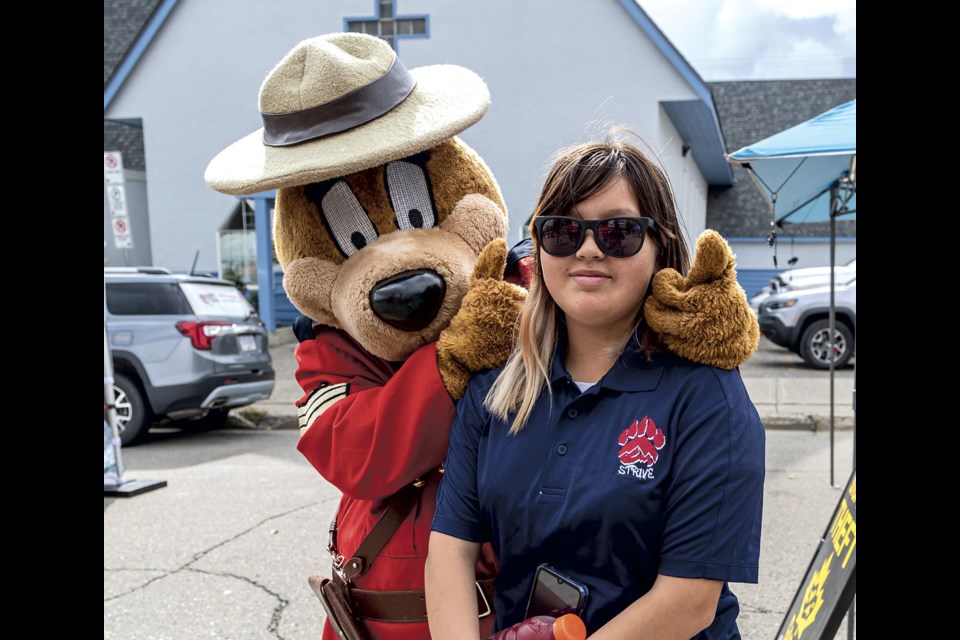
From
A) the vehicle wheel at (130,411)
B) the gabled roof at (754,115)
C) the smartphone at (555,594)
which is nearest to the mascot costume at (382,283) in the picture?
the smartphone at (555,594)

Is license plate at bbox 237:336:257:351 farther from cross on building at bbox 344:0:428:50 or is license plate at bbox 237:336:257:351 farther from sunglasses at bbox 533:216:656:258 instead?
sunglasses at bbox 533:216:656:258

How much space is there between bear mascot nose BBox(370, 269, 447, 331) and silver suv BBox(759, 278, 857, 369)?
33.2 ft

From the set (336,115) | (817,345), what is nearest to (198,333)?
(336,115)

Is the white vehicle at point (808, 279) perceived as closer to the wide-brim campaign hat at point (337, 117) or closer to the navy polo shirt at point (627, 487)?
the wide-brim campaign hat at point (337, 117)

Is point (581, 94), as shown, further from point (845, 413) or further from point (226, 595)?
point (226, 595)

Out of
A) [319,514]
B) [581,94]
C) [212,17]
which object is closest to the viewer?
[319,514]

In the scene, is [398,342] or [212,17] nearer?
[398,342]

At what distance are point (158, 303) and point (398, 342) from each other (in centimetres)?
700

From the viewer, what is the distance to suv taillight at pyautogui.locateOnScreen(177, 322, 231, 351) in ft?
26.0

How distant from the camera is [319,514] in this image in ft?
18.4

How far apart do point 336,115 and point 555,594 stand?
114 centimetres

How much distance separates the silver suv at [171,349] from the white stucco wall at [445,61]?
5.29 meters

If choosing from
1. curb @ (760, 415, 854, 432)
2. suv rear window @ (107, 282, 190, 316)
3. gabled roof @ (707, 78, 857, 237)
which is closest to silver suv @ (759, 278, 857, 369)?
curb @ (760, 415, 854, 432)
